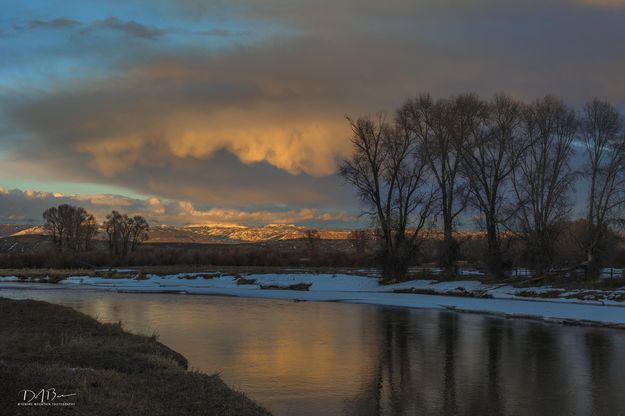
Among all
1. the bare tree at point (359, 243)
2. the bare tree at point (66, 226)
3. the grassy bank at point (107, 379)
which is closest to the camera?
the grassy bank at point (107, 379)

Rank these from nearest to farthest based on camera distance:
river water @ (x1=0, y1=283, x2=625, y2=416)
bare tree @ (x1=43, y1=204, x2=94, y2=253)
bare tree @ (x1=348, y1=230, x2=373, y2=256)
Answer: river water @ (x1=0, y1=283, x2=625, y2=416) < bare tree @ (x1=348, y1=230, x2=373, y2=256) < bare tree @ (x1=43, y1=204, x2=94, y2=253)

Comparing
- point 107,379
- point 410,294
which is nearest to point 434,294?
point 410,294

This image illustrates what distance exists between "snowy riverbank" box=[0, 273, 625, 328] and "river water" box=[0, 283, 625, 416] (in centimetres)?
417

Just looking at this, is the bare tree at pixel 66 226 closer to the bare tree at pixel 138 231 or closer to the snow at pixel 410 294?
the bare tree at pixel 138 231

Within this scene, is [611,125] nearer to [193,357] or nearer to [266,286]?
[266,286]

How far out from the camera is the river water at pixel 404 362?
1154 cm

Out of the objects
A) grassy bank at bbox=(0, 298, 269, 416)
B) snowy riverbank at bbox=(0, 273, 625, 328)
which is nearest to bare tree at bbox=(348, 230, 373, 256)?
snowy riverbank at bbox=(0, 273, 625, 328)

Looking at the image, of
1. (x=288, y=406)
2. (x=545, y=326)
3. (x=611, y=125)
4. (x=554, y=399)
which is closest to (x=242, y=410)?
(x=288, y=406)

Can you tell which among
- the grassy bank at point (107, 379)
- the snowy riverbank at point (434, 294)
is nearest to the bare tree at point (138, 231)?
the snowy riverbank at point (434, 294)

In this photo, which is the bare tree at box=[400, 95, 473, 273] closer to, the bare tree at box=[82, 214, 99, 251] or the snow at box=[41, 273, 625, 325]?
the snow at box=[41, 273, 625, 325]

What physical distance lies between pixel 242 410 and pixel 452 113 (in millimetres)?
47805

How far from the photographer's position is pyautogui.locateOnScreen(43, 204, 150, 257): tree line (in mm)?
141500

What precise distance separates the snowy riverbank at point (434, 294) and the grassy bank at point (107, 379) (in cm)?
2192

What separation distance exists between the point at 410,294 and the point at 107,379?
39.6 meters
